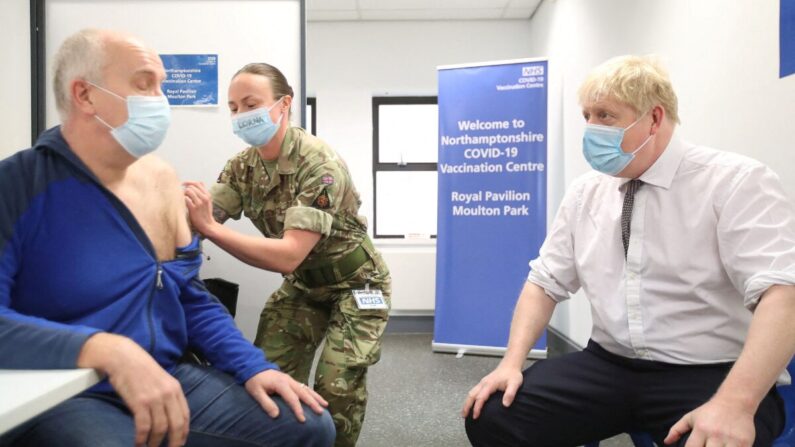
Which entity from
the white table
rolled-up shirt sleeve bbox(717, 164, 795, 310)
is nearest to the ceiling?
rolled-up shirt sleeve bbox(717, 164, 795, 310)

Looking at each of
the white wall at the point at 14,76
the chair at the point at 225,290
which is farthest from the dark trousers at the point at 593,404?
the white wall at the point at 14,76

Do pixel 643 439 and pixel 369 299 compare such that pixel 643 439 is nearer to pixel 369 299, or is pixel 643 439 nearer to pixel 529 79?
pixel 369 299

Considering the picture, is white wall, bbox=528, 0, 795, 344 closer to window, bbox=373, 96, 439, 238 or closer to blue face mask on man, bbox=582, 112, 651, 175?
blue face mask on man, bbox=582, 112, 651, 175

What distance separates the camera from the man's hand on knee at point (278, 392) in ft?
3.44

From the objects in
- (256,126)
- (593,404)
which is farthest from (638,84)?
(256,126)

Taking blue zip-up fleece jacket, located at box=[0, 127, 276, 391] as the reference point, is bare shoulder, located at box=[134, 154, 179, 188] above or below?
above

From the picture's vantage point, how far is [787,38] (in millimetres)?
1464

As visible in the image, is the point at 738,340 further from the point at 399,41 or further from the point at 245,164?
the point at 399,41

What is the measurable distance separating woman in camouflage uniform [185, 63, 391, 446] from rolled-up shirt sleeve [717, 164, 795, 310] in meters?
0.94

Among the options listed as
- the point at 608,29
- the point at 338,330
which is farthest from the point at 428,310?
the point at 338,330

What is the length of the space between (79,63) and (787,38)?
64.1 inches

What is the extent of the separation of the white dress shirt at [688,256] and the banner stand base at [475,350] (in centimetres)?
234

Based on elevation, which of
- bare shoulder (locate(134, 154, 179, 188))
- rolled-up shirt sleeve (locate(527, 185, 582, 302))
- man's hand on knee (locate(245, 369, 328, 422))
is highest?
bare shoulder (locate(134, 154, 179, 188))

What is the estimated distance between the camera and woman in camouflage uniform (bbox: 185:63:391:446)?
65.9 inches
